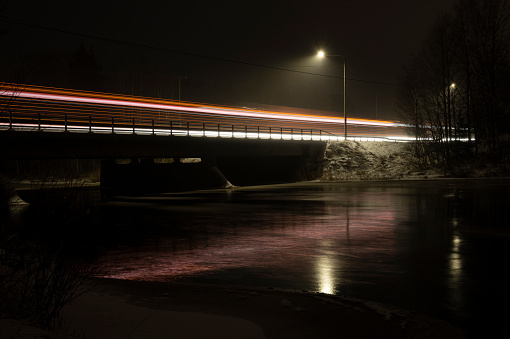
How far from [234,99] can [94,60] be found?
Result: 3201 centimetres

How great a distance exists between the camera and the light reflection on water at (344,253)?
8547 millimetres

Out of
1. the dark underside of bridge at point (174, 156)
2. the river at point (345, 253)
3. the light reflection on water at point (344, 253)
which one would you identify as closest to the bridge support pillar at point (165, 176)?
the dark underside of bridge at point (174, 156)

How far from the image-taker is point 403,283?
8.79 metres

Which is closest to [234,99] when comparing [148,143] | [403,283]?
[148,143]

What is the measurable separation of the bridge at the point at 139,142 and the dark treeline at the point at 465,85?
1250 centimetres

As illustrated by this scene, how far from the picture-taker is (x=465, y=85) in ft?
177

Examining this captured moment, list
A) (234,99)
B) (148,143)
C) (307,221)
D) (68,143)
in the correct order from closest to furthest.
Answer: (307,221) < (68,143) < (148,143) < (234,99)

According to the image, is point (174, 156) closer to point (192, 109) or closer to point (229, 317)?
point (192, 109)

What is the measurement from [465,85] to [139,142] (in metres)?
36.0

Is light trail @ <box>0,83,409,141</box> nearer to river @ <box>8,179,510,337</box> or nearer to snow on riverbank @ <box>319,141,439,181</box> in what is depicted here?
snow on riverbank @ <box>319,141,439,181</box>

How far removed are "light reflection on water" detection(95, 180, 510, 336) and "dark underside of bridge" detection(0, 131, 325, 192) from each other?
14.0m

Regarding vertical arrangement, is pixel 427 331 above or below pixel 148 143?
below

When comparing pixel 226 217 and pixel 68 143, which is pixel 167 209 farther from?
pixel 68 143

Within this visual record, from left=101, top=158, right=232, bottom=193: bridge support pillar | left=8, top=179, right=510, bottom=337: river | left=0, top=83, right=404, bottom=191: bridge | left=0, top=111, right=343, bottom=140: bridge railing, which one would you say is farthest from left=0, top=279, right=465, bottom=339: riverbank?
left=101, top=158, right=232, bottom=193: bridge support pillar
